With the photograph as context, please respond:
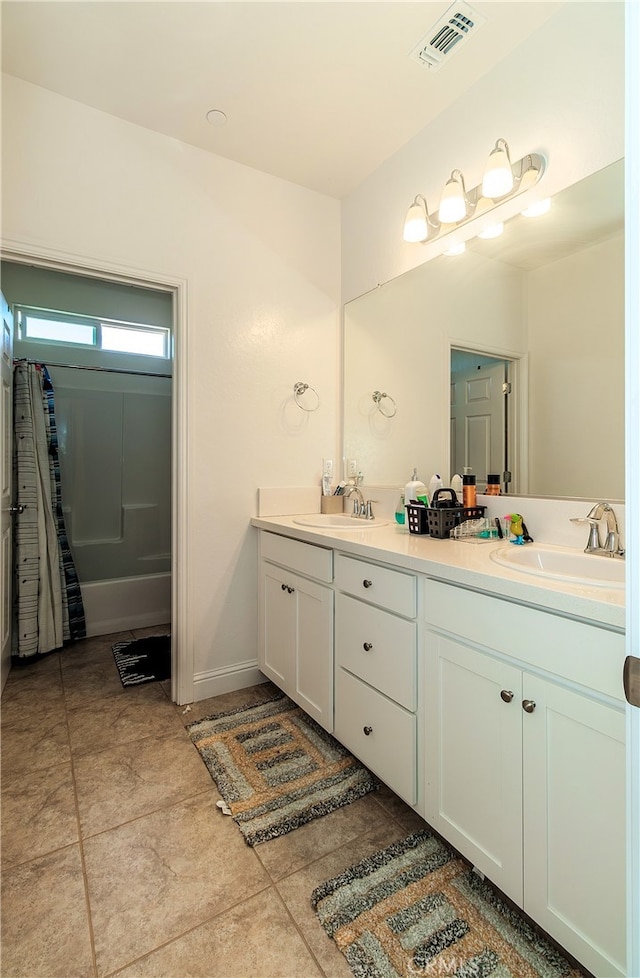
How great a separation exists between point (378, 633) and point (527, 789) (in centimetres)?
56

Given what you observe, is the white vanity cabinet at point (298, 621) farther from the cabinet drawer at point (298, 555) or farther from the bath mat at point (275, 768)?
the bath mat at point (275, 768)

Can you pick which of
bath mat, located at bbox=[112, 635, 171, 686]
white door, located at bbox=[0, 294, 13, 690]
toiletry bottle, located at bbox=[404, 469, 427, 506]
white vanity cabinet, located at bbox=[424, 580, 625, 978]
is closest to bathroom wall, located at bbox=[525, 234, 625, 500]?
toiletry bottle, located at bbox=[404, 469, 427, 506]

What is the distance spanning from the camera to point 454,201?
1.74 m

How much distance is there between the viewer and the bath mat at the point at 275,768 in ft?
4.72

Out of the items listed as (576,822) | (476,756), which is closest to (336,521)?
(476,756)

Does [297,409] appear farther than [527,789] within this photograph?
Yes

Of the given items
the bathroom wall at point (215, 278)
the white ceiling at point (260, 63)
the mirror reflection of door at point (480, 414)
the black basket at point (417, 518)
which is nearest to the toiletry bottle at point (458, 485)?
the mirror reflection of door at point (480, 414)

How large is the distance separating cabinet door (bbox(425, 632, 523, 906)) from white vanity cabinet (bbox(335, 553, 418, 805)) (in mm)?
74

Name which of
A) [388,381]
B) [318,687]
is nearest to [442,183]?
[388,381]

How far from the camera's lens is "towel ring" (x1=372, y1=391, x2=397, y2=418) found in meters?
2.30

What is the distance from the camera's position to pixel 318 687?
176 cm

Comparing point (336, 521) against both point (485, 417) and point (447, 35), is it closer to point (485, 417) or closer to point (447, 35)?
point (485, 417)

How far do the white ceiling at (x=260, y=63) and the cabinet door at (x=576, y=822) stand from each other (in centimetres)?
210

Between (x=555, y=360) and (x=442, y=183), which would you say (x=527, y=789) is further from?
(x=442, y=183)
